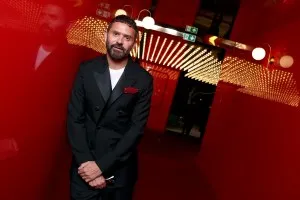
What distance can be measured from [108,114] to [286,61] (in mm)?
2230

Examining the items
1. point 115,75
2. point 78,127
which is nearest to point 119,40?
point 115,75

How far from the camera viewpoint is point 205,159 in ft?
20.7

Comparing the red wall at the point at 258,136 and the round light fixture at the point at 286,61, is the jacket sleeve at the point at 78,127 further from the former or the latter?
the round light fixture at the point at 286,61

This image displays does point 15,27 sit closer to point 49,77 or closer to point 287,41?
point 49,77

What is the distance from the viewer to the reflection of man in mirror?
6.15ft

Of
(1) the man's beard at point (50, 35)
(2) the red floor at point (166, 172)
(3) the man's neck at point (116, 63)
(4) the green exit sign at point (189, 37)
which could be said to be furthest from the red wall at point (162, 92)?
(3) the man's neck at point (116, 63)

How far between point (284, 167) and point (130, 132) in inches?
63.0

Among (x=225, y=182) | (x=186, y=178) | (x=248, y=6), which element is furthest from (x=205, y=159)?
(x=248, y=6)

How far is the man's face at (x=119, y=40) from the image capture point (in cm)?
204

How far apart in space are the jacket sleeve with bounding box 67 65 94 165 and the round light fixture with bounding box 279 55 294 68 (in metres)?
2.22

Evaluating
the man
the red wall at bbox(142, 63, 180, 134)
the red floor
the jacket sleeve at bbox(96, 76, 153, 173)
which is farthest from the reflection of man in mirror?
the red wall at bbox(142, 63, 180, 134)

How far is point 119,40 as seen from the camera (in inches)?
79.7

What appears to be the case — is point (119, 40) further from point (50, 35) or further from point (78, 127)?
point (78, 127)

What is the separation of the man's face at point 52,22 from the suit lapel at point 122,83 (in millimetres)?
508
